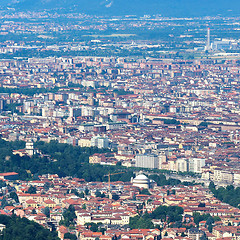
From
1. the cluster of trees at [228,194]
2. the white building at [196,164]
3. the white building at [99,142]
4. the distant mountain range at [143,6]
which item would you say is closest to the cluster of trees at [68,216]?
the cluster of trees at [228,194]

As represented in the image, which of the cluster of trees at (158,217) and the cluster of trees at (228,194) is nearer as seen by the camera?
the cluster of trees at (158,217)

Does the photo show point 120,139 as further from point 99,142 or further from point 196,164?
point 196,164

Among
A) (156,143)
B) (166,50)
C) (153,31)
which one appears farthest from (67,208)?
(153,31)

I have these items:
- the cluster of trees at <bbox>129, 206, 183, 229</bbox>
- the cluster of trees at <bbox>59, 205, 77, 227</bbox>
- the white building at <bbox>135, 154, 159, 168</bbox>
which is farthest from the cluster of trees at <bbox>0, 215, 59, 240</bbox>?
the white building at <bbox>135, 154, 159, 168</bbox>

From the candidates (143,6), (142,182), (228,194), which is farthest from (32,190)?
(143,6)

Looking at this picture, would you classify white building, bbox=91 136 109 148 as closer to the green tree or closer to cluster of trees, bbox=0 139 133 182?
cluster of trees, bbox=0 139 133 182

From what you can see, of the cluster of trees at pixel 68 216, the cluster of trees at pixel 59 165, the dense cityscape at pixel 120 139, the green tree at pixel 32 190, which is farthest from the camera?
the cluster of trees at pixel 59 165

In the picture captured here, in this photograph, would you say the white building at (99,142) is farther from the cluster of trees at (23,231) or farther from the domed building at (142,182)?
the cluster of trees at (23,231)
